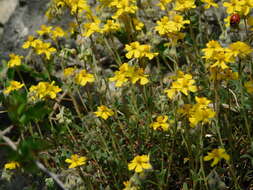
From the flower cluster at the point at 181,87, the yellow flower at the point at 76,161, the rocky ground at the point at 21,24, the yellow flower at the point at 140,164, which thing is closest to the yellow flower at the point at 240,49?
the flower cluster at the point at 181,87

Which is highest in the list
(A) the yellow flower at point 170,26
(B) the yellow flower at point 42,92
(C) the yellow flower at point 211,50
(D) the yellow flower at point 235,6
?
(D) the yellow flower at point 235,6

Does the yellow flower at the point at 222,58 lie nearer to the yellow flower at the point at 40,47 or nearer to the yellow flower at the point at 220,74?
the yellow flower at the point at 220,74

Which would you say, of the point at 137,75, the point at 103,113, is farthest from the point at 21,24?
the point at 137,75

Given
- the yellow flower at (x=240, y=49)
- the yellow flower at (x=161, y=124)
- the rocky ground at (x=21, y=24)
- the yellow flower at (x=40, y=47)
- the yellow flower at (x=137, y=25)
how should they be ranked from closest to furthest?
the yellow flower at (x=240, y=49), the yellow flower at (x=161, y=124), the yellow flower at (x=40, y=47), the yellow flower at (x=137, y=25), the rocky ground at (x=21, y=24)

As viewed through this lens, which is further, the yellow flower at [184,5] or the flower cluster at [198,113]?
the yellow flower at [184,5]

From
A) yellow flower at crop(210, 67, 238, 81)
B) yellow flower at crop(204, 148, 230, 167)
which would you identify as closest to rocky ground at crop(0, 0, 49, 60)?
yellow flower at crop(210, 67, 238, 81)

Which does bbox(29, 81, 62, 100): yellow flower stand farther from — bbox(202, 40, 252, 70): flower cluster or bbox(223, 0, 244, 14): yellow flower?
→ bbox(223, 0, 244, 14): yellow flower

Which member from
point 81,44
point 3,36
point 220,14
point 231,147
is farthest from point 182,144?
point 3,36

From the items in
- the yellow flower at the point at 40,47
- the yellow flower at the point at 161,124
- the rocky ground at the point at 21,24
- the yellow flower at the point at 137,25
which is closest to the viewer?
the yellow flower at the point at 161,124

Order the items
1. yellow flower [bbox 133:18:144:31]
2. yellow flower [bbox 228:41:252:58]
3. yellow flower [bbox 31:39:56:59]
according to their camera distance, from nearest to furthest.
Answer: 1. yellow flower [bbox 228:41:252:58]
2. yellow flower [bbox 31:39:56:59]
3. yellow flower [bbox 133:18:144:31]

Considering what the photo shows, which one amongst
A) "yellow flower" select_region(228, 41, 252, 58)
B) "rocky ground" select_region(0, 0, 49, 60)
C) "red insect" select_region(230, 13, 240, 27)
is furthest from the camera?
"rocky ground" select_region(0, 0, 49, 60)

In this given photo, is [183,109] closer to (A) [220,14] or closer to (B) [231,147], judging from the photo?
(B) [231,147]

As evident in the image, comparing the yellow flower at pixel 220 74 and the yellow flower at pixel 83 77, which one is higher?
the yellow flower at pixel 83 77
